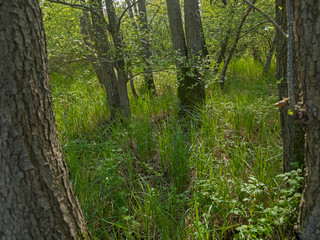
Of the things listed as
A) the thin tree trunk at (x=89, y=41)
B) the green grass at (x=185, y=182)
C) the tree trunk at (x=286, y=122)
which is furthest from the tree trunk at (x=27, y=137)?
the thin tree trunk at (x=89, y=41)

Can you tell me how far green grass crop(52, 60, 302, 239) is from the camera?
160 centimetres

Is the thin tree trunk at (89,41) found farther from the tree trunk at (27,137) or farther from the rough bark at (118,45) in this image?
the tree trunk at (27,137)

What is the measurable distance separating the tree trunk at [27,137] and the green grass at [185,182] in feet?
1.79

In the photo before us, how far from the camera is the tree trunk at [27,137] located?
1.04m

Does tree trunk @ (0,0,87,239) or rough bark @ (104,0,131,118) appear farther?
rough bark @ (104,0,131,118)

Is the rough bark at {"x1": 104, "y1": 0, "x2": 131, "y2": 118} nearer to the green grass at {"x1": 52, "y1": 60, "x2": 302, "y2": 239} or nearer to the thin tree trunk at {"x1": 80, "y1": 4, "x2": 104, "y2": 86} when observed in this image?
the thin tree trunk at {"x1": 80, "y1": 4, "x2": 104, "y2": 86}

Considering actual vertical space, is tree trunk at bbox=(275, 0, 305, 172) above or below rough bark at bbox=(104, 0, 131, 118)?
below

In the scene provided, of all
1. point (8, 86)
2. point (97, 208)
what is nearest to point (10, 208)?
point (8, 86)

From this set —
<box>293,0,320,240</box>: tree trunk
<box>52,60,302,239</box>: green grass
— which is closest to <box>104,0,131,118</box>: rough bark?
<box>52,60,302,239</box>: green grass

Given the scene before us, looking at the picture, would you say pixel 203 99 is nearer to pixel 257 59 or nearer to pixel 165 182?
pixel 165 182

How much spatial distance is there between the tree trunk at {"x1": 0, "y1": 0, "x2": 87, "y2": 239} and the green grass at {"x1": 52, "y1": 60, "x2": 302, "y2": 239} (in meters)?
0.54

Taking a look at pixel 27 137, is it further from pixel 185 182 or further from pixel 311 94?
pixel 185 182

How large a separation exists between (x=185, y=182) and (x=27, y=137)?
1570 millimetres

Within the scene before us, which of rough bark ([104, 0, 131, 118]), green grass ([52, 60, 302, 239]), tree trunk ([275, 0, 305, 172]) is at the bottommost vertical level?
green grass ([52, 60, 302, 239])
